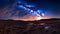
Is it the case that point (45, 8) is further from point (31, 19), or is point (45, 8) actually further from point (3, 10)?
point (3, 10)

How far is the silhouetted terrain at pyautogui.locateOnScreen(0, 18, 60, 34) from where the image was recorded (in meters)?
1.69

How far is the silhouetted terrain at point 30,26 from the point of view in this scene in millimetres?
1688

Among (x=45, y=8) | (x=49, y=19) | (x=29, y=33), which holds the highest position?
(x=45, y=8)

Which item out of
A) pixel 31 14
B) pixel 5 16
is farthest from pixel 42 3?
pixel 5 16

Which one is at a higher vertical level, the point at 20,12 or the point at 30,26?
the point at 20,12

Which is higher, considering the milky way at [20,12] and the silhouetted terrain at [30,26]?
the milky way at [20,12]

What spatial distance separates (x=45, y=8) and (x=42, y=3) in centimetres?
7

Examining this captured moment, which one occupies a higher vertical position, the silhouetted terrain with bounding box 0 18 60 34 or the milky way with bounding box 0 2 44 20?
the milky way with bounding box 0 2 44 20

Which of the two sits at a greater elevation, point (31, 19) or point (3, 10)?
point (3, 10)

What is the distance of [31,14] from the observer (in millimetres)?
1756

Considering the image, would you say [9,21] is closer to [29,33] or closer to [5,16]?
[5,16]

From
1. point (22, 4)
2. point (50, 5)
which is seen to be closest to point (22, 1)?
point (22, 4)

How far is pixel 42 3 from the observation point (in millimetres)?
1794

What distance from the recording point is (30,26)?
67.0 inches
